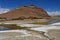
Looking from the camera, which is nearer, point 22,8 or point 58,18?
point 22,8

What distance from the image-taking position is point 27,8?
848 inches

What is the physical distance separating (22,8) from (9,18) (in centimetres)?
215

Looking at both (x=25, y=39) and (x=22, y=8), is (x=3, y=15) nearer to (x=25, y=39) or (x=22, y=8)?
(x=22, y=8)

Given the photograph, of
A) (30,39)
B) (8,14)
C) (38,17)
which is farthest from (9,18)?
(30,39)

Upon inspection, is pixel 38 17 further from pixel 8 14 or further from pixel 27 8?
pixel 8 14

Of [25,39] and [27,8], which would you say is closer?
[25,39]

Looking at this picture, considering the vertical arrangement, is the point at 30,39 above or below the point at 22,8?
below

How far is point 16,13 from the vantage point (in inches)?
841

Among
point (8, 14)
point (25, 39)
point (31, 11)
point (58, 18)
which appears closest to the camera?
point (25, 39)

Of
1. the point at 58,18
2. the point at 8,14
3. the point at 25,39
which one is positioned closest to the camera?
the point at 25,39

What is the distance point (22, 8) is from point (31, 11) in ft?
4.67

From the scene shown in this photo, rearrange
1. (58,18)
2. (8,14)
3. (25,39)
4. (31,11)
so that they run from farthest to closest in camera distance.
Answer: (58,18), (31,11), (8,14), (25,39)

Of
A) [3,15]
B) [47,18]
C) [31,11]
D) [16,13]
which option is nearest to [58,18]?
[47,18]

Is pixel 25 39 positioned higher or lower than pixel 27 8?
lower
